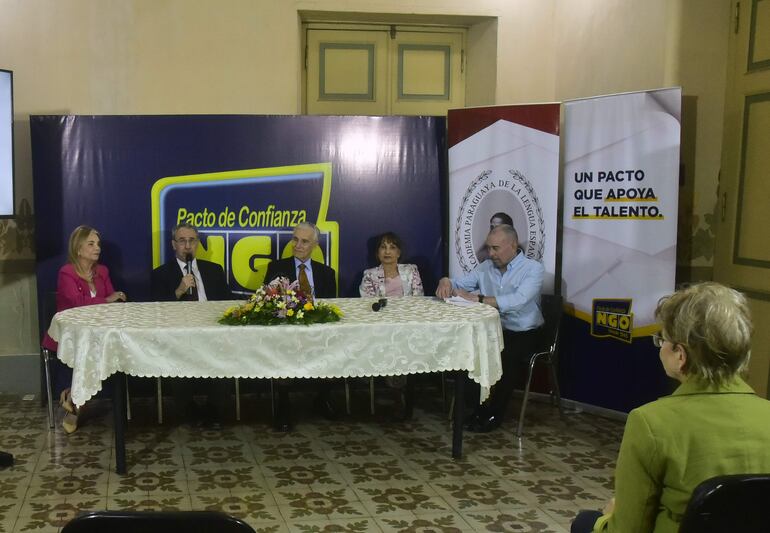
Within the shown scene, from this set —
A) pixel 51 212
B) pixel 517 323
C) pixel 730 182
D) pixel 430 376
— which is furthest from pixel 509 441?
pixel 51 212

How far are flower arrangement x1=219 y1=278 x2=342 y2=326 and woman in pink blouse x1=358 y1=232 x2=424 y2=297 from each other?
117 centimetres

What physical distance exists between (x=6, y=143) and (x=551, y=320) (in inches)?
143

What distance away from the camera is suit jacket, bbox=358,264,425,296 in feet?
18.0

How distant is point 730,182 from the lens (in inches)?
193

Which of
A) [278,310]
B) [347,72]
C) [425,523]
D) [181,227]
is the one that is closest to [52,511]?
[278,310]

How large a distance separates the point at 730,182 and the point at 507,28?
7.86 ft

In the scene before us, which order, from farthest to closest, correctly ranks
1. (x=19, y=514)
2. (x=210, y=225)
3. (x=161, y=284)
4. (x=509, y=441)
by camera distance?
(x=210, y=225) < (x=161, y=284) < (x=509, y=441) < (x=19, y=514)

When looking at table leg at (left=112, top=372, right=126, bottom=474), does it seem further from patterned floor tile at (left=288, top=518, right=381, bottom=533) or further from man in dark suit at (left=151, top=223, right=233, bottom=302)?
man in dark suit at (left=151, top=223, right=233, bottom=302)

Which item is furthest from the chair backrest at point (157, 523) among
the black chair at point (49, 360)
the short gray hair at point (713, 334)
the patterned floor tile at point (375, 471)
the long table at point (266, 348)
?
the black chair at point (49, 360)

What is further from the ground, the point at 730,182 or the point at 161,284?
the point at 730,182

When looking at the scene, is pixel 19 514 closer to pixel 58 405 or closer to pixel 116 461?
pixel 116 461

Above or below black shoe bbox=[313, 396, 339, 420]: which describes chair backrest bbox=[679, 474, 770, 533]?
above

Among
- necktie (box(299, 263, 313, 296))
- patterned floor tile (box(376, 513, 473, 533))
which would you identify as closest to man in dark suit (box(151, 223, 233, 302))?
necktie (box(299, 263, 313, 296))

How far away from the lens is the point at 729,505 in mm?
1611
